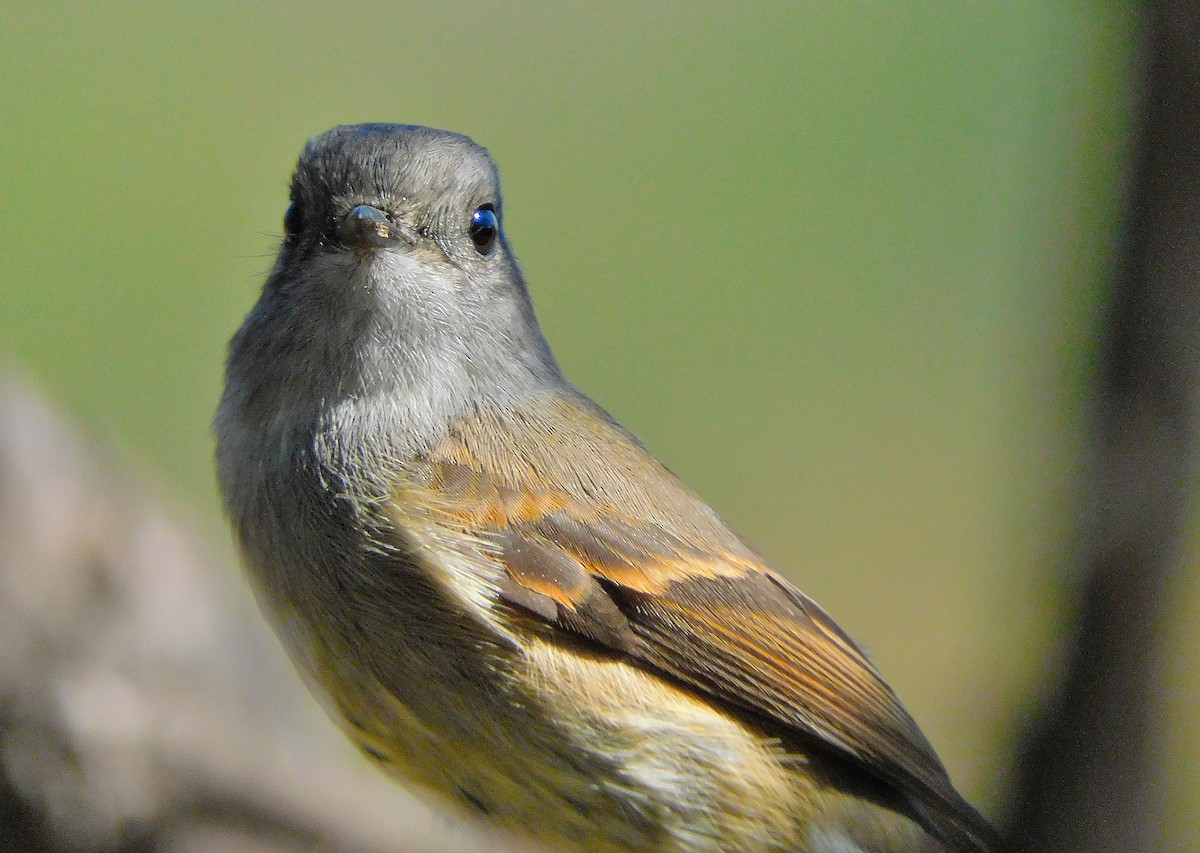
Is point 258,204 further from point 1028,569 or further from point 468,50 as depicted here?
point 1028,569

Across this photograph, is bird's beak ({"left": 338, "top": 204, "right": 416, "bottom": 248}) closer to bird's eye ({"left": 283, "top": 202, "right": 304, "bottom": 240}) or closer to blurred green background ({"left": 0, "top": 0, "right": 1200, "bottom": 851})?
bird's eye ({"left": 283, "top": 202, "right": 304, "bottom": 240})

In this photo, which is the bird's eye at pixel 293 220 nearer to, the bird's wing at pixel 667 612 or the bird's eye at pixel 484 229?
the bird's eye at pixel 484 229

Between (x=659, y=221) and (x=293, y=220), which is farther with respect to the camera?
(x=659, y=221)

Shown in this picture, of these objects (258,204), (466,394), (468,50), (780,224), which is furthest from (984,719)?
(468,50)

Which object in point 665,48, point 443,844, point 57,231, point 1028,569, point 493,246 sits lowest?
point 443,844

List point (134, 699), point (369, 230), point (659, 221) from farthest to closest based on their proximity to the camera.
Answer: point (659, 221)
point (134, 699)
point (369, 230)

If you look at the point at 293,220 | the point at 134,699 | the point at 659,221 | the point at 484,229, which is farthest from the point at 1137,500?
the point at 659,221

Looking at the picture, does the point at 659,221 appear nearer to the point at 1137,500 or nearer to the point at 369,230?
the point at 369,230
